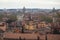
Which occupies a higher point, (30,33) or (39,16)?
(39,16)

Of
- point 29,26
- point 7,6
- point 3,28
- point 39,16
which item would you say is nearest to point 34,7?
point 39,16

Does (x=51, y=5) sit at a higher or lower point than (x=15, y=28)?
higher

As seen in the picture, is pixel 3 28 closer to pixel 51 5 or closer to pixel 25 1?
pixel 25 1

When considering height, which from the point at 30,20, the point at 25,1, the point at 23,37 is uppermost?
the point at 25,1

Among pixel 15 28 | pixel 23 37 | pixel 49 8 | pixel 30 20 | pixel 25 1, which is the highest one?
pixel 25 1

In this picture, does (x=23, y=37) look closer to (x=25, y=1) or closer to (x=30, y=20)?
(x=30, y=20)

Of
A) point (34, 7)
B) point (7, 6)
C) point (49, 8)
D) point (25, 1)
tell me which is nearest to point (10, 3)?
point (7, 6)
